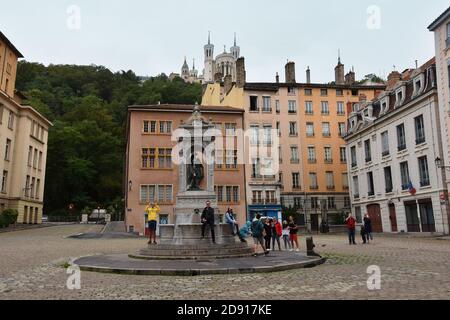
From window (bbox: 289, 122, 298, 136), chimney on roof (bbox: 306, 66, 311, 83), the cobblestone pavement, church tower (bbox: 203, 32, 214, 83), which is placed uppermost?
church tower (bbox: 203, 32, 214, 83)

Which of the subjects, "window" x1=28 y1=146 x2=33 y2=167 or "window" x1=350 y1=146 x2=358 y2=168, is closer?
"window" x1=350 y1=146 x2=358 y2=168

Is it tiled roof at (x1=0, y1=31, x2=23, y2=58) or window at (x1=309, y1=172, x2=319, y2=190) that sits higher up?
tiled roof at (x1=0, y1=31, x2=23, y2=58)

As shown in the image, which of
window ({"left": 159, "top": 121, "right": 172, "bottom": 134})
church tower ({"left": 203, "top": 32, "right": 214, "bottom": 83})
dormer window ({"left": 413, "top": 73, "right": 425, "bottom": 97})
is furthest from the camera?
church tower ({"left": 203, "top": 32, "right": 214, "bottom": 83})

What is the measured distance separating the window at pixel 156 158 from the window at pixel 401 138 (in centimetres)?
2054

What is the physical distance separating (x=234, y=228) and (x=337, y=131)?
35.1 meters

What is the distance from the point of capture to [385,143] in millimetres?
36000

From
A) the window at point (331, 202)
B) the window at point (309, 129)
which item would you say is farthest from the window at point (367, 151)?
the window at point (309, 129)

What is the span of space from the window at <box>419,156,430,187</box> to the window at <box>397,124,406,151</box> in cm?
239

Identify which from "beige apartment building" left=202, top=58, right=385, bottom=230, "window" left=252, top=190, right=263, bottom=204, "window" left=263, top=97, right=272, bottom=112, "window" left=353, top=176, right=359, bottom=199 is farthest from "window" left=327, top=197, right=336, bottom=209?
"window" left=263, top=97, right=272, bottom=112

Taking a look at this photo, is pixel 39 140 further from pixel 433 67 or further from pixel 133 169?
pixel 433 67

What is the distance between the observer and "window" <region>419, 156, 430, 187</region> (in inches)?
1187

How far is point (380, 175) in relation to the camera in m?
36.2

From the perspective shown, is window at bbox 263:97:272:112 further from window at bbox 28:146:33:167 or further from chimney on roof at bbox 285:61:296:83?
window at bbox 28:146:33:167

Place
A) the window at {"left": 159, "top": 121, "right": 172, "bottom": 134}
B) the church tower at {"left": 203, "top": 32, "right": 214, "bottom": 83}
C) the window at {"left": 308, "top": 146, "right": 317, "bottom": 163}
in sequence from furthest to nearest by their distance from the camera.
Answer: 1. the church tower at {"left": 203, "top": 32, "right": 214, "bottom": 83}
2. the window at {"left": 308, "top": 146, "right": 317, "bottom": 163}
3. the window at {"left": 159, "top": 121, "right": 172, "bottom": 134}
